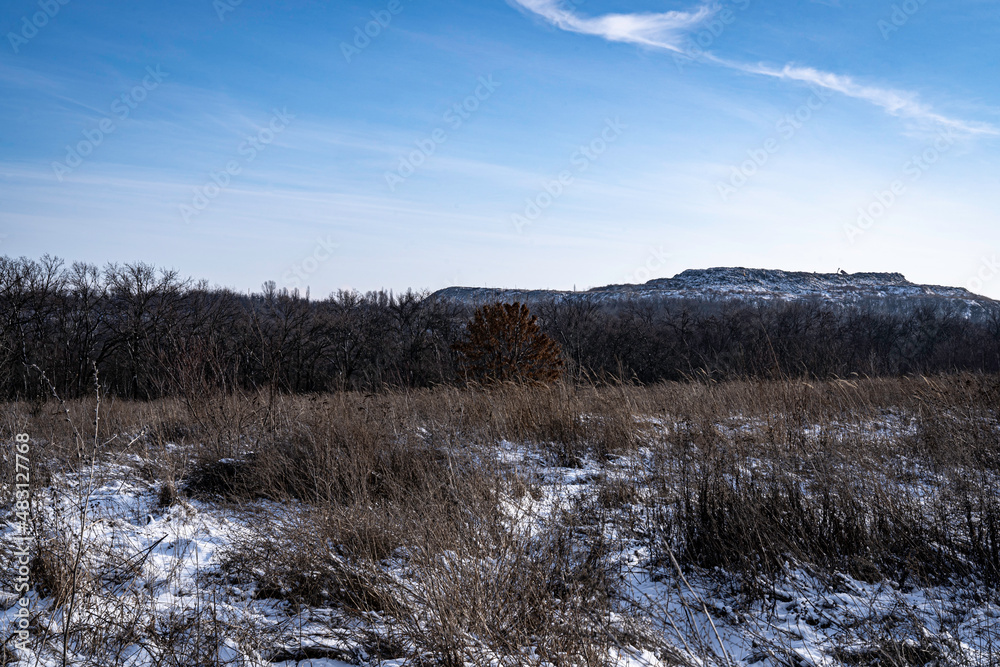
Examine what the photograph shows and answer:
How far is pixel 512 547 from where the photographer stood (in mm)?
2754

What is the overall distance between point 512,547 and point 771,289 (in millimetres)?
144553

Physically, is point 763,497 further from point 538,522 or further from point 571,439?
point 571,439

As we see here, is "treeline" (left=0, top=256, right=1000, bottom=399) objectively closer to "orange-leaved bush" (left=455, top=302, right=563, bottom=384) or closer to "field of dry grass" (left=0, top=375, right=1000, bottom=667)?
"orange-leaved bush" (left=455, top=302, right=563, bottom=384)

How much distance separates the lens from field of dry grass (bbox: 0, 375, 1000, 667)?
7.27 feet

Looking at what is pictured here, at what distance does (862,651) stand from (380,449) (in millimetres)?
3480

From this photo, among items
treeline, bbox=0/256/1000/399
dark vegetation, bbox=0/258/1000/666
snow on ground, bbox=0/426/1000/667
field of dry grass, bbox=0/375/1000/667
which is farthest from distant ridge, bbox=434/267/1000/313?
snow on ground, bbox=0/426/1000/667

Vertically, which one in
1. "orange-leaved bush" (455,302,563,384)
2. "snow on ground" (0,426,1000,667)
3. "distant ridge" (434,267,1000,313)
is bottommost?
"snow on ground" (0,426,1000,667)

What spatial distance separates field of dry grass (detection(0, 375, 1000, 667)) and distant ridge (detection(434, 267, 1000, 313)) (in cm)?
10356

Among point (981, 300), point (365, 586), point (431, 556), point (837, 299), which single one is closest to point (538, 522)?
point (431, 556)

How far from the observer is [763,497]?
11.4 feet

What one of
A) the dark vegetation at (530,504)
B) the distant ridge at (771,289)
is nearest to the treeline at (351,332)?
the dark vegetation at (530,504)

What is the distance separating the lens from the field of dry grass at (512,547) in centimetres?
221

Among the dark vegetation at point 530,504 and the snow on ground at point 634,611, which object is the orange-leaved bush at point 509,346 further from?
the snow on ground at point 634,611

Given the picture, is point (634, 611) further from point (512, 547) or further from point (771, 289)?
point (771, 289)
